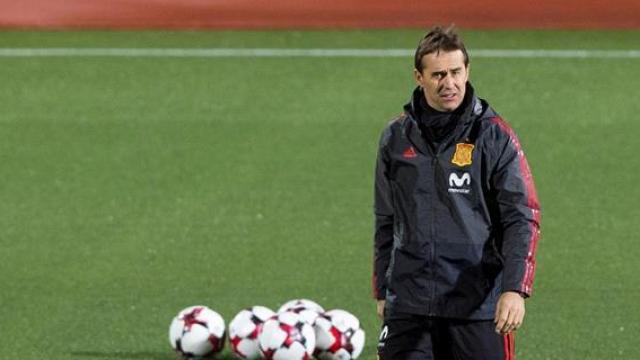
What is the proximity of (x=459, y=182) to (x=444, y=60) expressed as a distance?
20.0 inches

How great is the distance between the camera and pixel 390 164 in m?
7.02

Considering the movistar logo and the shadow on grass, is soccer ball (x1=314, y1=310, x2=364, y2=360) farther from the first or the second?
the movistar logo

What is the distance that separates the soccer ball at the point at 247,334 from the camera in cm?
928

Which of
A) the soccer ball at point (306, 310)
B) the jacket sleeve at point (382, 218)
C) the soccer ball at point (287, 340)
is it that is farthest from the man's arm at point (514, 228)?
the soccer ball at point (306, 310)

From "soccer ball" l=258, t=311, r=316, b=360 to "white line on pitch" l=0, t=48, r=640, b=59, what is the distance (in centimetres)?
915

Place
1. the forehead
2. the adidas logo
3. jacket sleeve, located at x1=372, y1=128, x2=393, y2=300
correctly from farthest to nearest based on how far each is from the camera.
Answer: jacket sleeve, located at x1=372, y1=128, x2=393, y2=300 < the adidas logo < the forehead

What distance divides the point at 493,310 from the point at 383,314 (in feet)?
1.64

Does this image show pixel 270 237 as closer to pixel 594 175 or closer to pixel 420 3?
pixel 594 175

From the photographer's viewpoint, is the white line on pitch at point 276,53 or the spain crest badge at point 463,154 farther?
the white line on pitch at point 276,53

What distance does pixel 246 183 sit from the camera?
45.6 feet

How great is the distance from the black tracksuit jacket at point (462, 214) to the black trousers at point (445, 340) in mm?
58

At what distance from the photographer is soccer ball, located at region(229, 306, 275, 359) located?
9281 mm

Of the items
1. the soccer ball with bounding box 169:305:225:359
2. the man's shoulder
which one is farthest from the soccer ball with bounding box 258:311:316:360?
the man's shoulder

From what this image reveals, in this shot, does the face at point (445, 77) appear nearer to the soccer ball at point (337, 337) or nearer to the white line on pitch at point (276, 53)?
the soccer ball at point (337, 337)
